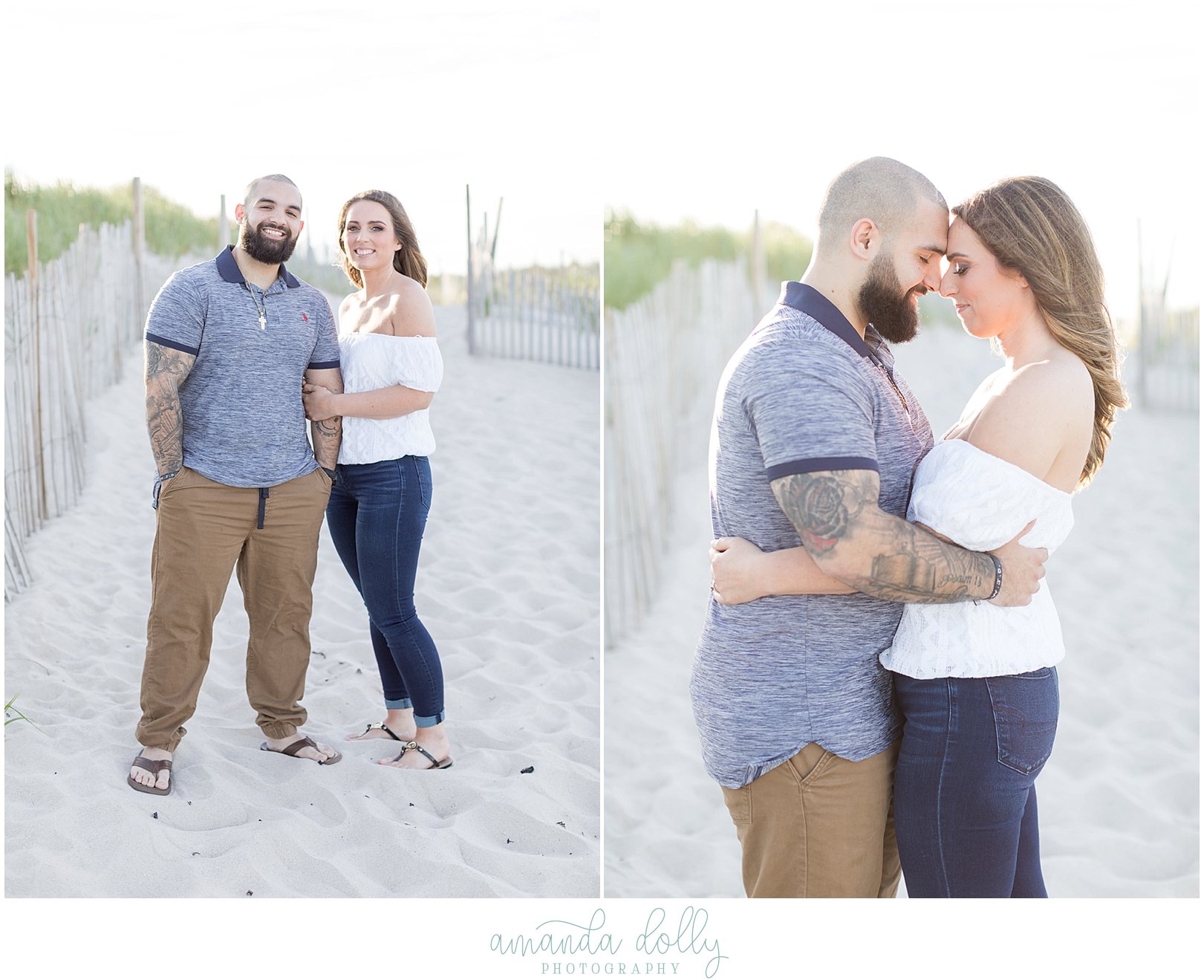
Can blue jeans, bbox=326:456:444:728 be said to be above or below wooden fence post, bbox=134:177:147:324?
below

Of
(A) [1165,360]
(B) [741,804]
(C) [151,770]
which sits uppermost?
(A) [1165,360]

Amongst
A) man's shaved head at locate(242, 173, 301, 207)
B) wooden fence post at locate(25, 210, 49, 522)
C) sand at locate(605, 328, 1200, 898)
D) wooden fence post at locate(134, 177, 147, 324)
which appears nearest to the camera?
man's shaved head at locate(242, 173, 301, 207)

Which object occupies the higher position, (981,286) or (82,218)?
(82,218)

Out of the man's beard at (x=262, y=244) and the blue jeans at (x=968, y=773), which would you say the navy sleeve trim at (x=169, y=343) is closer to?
the man's beard at (x=262, y=244)

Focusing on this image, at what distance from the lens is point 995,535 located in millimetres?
1680

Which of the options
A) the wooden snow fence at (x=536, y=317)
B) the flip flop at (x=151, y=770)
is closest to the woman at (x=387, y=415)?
the flip flop at (x=151, y=770)

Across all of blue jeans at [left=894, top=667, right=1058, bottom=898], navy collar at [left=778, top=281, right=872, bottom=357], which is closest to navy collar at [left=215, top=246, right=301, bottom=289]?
navy collar at [left=778, top=281, right=872, bottom=357]

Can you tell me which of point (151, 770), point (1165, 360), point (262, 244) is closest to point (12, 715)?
point (151, 770)

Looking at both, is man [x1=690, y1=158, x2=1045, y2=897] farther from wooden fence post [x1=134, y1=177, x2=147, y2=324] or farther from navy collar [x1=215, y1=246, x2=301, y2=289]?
wooden fence post [x1=134, y1=177, x2=147, y2=324]

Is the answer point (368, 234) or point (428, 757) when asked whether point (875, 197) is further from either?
point (428, 757)

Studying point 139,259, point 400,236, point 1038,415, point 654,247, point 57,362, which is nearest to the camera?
point 1038,415

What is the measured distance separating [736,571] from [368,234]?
1.84m

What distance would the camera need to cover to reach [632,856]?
357 centimetres

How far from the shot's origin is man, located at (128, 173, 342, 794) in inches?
108
